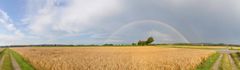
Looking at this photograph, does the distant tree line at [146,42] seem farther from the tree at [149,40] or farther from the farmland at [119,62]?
the farmland at [119,62]

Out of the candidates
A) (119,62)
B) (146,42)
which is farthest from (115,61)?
(146,42)

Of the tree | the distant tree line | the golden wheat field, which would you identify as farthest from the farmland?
the distant tree line

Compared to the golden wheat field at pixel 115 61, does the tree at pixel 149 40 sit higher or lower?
higher

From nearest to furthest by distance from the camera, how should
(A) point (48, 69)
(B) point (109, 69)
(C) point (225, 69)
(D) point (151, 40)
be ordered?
(B) point (109, 69) → (A) point (48, 69) → (C) point (225, 69) → (D) point (151, 40)

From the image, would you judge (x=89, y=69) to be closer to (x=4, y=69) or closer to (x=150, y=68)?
(x=150, y=68)

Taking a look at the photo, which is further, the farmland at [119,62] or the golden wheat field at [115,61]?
the farmland at [119,62]

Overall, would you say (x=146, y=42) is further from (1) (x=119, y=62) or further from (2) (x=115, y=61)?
(1) (x=119, y=62)

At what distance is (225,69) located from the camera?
25812 millimetres

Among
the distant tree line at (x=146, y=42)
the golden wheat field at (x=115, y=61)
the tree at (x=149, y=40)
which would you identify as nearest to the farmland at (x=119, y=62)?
the golden wheat field at (x=115, y=61)

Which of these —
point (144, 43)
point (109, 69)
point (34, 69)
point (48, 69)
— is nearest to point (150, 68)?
point (109, 69)

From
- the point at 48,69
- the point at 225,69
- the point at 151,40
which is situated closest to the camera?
the point at 48,69

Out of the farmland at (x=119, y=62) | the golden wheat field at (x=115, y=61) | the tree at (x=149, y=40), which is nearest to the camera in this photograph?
the golden wheat field at (x=115, y=61)

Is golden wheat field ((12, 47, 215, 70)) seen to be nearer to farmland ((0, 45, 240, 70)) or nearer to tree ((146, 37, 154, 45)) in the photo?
farmland ((0, 45, 240, 70))

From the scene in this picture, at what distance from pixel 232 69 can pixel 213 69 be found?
138cm
